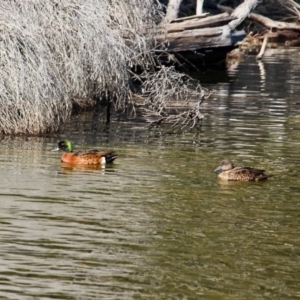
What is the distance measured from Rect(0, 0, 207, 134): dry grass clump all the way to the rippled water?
0.50m

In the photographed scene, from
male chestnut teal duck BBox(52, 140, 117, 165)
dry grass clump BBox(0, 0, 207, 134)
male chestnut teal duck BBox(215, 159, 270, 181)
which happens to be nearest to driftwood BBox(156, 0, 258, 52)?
dry grass clump BBox(0, 0, 207, 134)

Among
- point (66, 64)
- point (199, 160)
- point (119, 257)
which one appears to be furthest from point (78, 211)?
point (66, 64)

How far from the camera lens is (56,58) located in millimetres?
18281

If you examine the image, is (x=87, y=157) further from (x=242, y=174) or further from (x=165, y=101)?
(x=165, y=101)

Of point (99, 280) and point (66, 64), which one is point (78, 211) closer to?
point (99, 280)

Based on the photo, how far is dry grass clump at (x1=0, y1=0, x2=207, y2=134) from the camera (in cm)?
1692

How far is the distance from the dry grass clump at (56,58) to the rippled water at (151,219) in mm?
504

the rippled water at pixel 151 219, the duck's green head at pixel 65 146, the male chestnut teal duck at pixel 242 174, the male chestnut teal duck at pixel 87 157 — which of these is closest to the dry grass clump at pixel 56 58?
the rippled water at pixel 151 219

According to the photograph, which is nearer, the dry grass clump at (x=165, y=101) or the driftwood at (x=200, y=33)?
the dry grass clump at (x=165, y=101)

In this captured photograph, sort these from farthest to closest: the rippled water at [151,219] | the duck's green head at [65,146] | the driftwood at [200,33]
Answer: the driftwood at [200,33], the duck's green head at [65,146], the rippled water at [151,219]

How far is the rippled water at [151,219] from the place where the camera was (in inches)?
352

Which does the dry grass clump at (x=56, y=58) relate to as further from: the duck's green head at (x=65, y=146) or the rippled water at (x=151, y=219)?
the duck's green head at (x=65, y=146)

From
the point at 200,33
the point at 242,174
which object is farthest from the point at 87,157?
the point at 200,33

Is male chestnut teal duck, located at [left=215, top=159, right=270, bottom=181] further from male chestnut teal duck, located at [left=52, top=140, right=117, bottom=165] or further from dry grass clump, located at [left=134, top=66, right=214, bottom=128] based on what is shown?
dry grass clump, located at [left=134, top=66, right=214, bottom=128]
